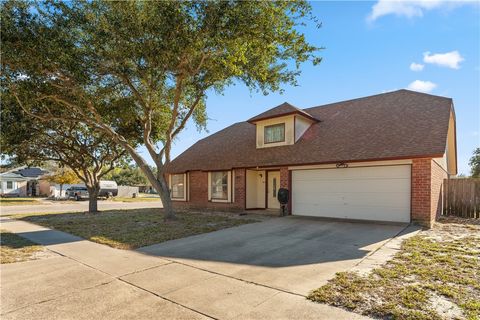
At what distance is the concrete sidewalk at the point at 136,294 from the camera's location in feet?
13.3

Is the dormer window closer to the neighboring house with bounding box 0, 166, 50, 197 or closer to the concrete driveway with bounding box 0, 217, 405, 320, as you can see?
the concrete driveway with bounding box 0, 217, 405, 320

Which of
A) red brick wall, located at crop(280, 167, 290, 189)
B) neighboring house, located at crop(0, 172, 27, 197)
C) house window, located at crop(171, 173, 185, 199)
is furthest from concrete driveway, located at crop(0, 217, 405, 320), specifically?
neighboring house, located at crop(0, 172, 27, 197)

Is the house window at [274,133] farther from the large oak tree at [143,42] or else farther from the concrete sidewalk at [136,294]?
the concrete sidewalk at [136,294]

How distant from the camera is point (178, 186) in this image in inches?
805

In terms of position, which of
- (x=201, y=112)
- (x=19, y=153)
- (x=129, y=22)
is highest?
(x=129, y=22)

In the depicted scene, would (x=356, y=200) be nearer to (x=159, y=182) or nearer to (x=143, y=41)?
(x=159, y=182)

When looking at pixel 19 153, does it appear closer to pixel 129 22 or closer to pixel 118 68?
pixel 118 68

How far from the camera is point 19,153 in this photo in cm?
1748

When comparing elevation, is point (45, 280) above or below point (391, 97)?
below

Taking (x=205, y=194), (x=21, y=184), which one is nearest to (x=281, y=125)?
(x=205, y=194)

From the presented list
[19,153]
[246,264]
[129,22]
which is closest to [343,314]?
[246,264]

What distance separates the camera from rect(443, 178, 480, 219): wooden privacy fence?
13133 millimetres

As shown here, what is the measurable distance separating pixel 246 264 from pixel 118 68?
8885 millimetres

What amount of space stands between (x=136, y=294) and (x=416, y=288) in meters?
4.45
